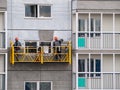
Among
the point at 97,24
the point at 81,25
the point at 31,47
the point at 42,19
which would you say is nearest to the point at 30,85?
the point at 31,47

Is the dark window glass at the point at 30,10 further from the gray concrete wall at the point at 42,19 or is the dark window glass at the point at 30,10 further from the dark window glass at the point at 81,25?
the dark window glass at the point at 81,25

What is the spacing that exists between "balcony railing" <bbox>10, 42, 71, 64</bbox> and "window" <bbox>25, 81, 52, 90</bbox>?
1229 mm

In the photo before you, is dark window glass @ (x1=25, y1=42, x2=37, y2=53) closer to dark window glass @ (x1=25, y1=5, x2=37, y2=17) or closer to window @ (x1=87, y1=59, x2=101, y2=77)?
dark window glass @ (x1=25, y1=5, x2=37, y2=17)

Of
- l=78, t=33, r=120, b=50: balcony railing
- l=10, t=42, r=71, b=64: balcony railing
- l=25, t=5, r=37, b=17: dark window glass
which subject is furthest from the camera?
l=25, t=5, r=37, b=17: dark window glass

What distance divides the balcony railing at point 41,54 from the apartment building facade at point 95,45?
512 millimetres

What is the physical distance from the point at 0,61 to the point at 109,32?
567cm

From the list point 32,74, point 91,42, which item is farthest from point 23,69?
point 91,42

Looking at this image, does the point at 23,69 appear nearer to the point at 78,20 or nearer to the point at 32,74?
the point at 32,74

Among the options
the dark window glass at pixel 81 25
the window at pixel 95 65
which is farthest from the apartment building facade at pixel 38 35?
the window at pixel 95 65

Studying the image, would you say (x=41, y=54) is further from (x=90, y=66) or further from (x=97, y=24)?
(x=97, y=24)

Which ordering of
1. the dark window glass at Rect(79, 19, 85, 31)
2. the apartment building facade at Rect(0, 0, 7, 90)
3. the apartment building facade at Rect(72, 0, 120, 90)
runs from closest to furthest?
the apartment building facade at Rect(0, 0, 7, 90) < the apartment building facade at Rect(72, 0, 120, 90) < the dark window glass at Rect(79, 19, 85, 31)

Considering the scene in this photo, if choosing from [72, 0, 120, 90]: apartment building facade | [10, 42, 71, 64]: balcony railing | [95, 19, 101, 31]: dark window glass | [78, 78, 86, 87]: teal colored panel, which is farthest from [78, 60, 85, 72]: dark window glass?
[95, 19, 101, 31]: dark window glass

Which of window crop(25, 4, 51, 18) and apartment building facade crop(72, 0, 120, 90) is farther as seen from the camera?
window crop(25, 4, 51, 18)

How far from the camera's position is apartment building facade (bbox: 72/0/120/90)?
171ft
